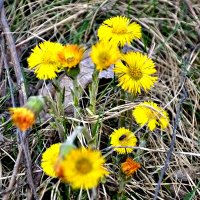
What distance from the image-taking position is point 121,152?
60.1 inches

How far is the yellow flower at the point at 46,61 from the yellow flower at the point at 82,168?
1.77 ft

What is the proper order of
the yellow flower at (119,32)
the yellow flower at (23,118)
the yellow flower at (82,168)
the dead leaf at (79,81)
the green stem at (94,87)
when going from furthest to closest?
1. the dead leaf at (79,81)
2. the yellow flower at (119,32)
3. the green stem at (94,87)
4. the yellow flower at (23,118)
5. the yellow flower at (82,168)

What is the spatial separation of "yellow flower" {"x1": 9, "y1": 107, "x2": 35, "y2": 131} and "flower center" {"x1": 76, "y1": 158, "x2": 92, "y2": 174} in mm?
274

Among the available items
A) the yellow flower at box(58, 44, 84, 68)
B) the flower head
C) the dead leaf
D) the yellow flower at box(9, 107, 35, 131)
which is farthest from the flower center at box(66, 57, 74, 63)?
the dead leaf

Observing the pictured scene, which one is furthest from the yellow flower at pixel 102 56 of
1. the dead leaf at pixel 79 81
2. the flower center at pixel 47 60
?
the dead leaf at pixel 79 81

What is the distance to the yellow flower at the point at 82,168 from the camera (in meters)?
1.03

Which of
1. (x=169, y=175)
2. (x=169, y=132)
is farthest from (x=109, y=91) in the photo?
(x=169, y=175)

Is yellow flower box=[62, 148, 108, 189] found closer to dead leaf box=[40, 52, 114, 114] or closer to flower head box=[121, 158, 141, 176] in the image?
flower head box=[121, 158, 141, 176]

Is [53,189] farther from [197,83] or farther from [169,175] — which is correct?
[197,83]

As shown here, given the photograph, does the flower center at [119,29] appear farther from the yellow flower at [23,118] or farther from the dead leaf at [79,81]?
the yellow flower at [23,118]

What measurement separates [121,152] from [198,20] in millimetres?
1105

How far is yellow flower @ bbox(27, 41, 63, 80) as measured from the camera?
154 cm

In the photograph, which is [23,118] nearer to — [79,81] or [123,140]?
[123,140]

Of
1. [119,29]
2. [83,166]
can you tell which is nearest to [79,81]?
[119,29]
